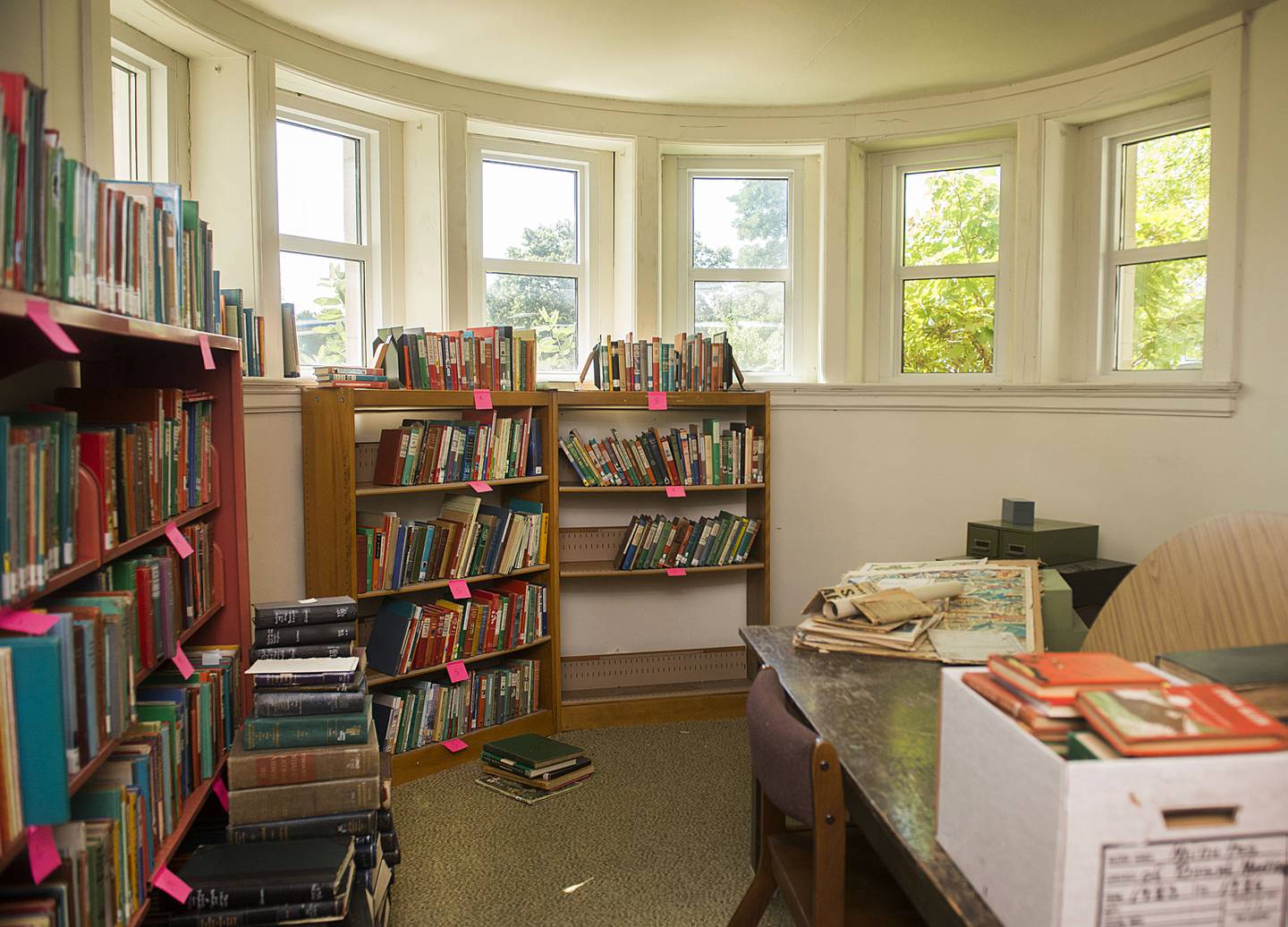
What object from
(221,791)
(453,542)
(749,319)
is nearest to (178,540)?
(221,791)

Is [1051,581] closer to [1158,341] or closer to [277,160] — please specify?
[1158,341]

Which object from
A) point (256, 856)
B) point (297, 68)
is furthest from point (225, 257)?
point (256, 856)

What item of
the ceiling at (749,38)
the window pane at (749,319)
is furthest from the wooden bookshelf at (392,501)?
the ceiling at (749,38)

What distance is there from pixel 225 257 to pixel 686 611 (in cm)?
264

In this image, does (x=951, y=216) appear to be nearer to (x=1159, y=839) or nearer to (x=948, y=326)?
(x=948, y=326)

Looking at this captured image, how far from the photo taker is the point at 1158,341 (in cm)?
396

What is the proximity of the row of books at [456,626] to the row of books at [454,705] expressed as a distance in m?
0.12

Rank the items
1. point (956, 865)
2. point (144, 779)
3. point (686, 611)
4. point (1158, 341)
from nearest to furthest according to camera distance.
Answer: point (956, 865), point (144, 779), point (1158, 341), point (686, 611)

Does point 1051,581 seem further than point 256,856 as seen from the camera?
Yes

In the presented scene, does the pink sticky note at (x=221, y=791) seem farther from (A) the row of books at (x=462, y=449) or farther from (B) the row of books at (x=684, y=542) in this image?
(B) the row of books at (x=684, y=542)

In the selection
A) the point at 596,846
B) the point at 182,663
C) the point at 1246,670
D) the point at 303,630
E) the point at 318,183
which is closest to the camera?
the point at 1246,670

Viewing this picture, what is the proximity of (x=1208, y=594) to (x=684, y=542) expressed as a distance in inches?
106

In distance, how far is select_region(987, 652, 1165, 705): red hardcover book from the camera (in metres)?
0.99

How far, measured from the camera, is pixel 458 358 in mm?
3586
